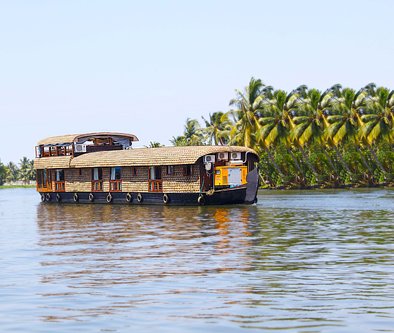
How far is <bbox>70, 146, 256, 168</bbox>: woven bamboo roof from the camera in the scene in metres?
43.5

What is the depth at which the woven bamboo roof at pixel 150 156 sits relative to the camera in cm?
4353

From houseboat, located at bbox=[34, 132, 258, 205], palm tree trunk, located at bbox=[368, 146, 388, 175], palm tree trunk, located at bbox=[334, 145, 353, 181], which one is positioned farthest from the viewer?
palm tree trunk, located at bbox=[334, 145, 353, 181]

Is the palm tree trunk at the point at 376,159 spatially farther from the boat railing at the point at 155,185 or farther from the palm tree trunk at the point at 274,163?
the boat railing at the point at 155,185

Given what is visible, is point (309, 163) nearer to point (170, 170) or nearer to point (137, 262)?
point (170, 170)

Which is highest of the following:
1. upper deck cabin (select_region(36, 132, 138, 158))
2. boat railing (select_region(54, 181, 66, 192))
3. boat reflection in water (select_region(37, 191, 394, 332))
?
upper deck cabin (select_region(36, 132, 138, 158))

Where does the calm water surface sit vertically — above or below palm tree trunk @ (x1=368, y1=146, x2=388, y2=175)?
below

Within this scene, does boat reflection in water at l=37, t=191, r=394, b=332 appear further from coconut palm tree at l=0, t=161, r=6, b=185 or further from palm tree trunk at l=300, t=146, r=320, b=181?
coconut palm tree at l=0, t=161, r=6, b=185

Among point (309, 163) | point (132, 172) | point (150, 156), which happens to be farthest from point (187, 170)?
point (309, 163)

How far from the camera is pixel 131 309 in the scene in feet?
40.4

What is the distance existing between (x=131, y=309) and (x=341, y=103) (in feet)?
214

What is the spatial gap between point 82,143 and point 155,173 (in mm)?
10176

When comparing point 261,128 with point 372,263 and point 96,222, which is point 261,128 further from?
point 372,263

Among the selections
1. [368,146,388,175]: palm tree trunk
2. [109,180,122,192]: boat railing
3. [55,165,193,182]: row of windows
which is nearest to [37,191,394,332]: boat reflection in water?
[55,165,193,182]: row of windows

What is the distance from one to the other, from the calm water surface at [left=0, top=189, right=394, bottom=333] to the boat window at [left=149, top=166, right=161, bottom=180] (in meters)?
16.7
